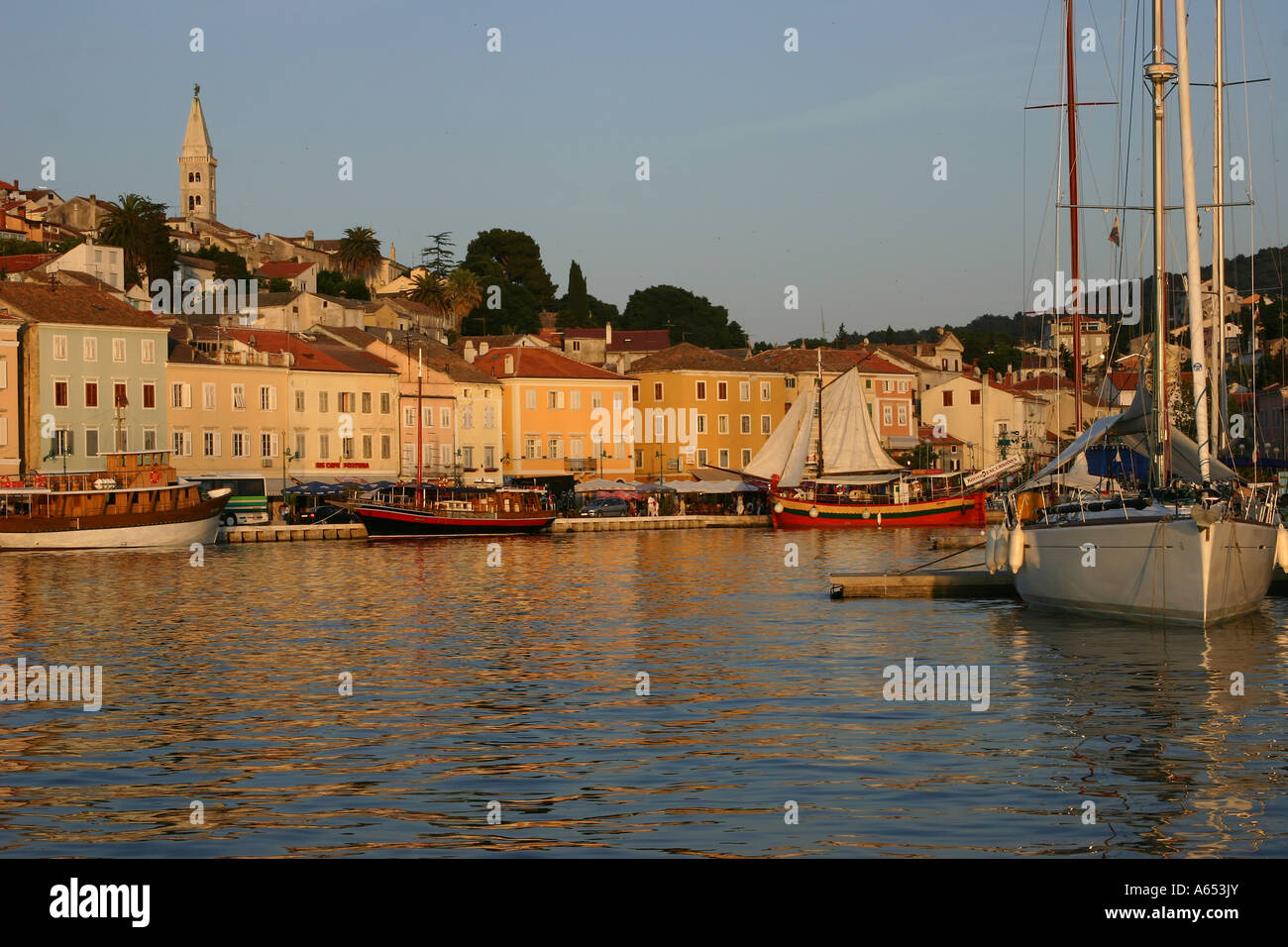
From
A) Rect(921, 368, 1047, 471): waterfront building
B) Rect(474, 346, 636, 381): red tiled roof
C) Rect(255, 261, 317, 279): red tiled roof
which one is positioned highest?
Rect(255, 261, 317, 279): red tiled roof

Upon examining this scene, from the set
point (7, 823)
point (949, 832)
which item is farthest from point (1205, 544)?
point (7, 823)

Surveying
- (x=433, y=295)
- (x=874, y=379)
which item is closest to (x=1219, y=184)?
(x=874, y=379)

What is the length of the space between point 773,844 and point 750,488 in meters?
89.4

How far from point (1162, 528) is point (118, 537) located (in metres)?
52.4

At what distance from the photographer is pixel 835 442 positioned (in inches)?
3664

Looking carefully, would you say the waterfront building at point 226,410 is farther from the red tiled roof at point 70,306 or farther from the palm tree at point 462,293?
the palm tree at point 462,293

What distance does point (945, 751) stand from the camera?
16.4 meters

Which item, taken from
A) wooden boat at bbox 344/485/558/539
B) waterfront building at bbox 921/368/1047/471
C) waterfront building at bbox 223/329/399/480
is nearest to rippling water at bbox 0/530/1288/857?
wooden boat at bbox 344/485/558/539

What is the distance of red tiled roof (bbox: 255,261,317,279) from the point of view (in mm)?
143875

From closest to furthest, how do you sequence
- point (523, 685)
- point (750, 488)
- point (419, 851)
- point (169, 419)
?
point (419, 851)
point (523, 685)
point (169, 419)
point (750, 488)

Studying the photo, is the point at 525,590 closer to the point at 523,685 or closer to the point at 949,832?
the point at 523,685

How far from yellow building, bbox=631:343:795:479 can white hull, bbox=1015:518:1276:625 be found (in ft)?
268

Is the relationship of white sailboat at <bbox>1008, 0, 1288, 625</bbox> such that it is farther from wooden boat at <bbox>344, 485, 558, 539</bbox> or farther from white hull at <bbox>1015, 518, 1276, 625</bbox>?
wooden boat at <bbox>344, 485, 558, 539</bbox>

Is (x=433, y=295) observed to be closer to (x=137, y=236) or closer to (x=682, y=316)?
(x=137, y=236)
